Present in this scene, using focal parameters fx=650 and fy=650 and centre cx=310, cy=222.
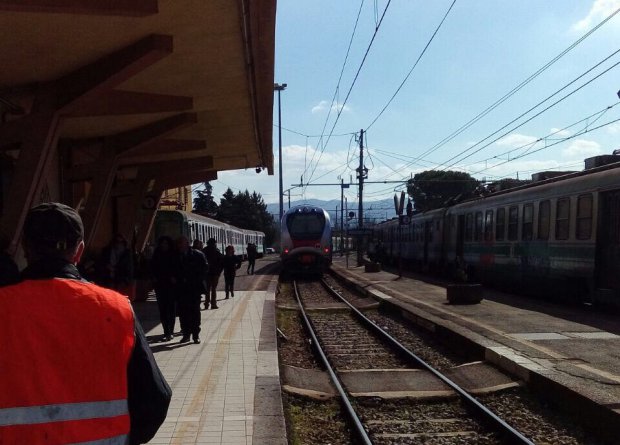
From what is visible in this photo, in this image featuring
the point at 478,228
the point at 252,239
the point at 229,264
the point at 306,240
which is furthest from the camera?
the point at 252,239

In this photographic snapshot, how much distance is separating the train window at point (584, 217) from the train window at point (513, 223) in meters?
3.70

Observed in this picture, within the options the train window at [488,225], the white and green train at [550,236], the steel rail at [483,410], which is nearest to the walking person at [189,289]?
the steel rail at [483,410]

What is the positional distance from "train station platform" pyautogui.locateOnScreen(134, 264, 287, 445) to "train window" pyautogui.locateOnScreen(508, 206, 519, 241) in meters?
8.27

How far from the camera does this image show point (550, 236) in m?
15.5

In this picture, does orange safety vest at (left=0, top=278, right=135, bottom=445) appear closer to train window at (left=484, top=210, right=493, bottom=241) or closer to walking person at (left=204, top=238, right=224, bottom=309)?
walking person at (left=204, top=238, right=224, bottom=309)

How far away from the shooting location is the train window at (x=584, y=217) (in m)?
13.6

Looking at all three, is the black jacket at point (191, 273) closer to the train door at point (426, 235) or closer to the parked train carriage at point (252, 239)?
the train door at point (426, 235)

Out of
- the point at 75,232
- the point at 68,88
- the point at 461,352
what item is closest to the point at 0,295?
the point at 75,232

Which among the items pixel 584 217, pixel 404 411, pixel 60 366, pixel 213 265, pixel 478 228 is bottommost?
pixel 404 411

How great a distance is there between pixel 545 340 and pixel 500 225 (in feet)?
32.0

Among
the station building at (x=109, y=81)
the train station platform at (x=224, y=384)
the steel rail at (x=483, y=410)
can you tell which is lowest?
the steel rail at (x=483, y=410)

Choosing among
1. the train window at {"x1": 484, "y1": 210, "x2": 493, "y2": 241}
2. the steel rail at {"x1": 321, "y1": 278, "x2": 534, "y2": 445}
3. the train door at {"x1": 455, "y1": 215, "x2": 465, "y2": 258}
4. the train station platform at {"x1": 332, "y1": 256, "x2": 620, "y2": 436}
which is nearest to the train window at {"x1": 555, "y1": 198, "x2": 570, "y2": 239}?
the train station platform at {"x1": 332, "y1": 256, "x2": 620, "y2": 436}

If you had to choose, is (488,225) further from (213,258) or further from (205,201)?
(205,201)

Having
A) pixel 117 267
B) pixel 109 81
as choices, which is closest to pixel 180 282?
pixel 117 267
